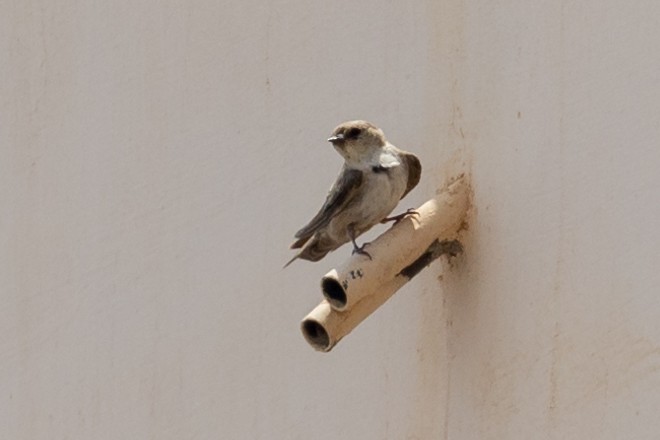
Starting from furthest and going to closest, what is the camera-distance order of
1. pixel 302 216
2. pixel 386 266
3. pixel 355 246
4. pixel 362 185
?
pixel 302 216 → pixel 362 185 → pixel 355 246 → pixel 386 266

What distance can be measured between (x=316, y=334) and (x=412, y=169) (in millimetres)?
661

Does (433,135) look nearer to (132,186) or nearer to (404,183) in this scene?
(404,183)

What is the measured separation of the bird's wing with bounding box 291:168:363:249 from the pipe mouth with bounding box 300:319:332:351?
1.32 ft

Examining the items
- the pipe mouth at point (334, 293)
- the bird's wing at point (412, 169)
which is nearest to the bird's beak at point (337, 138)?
the bird's wing at point (412, 169)

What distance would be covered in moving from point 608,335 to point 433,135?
996 millimetres

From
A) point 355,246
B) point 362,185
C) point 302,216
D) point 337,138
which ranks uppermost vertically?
point 337,138

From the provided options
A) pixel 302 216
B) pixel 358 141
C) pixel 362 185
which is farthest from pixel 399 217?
pixel 302 216

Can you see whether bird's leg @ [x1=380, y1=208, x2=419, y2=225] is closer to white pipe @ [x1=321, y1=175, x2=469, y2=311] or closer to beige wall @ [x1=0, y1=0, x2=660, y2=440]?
white pipe @ [x1=321, y1=175, x2=469, y2=311]

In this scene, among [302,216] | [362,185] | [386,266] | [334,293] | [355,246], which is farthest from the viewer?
[302,216]

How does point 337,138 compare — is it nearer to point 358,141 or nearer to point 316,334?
point 358,141

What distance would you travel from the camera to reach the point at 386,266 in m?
5.74

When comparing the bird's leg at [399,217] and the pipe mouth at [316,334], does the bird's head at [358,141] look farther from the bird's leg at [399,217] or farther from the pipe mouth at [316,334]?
the pipe mouth at [316,334]

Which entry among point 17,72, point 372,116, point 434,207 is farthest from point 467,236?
point 17,72

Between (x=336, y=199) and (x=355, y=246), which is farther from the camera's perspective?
(x=336, y=199)
